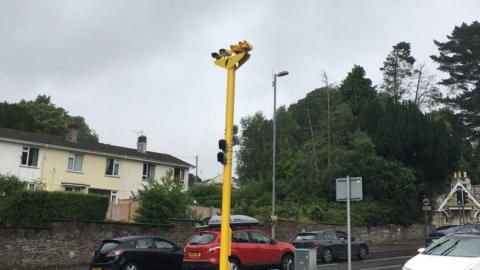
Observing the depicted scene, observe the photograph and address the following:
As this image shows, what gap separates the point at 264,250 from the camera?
18.0 m

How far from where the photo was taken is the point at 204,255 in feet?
55.8

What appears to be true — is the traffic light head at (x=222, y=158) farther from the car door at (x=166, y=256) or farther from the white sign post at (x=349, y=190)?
the car door at (x=166, y=256)

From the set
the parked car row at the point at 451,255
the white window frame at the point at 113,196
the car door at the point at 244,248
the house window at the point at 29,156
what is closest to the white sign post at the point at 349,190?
the parked car row at the point at 451,255

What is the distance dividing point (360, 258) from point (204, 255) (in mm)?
11003

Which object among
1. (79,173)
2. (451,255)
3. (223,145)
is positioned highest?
(79,173)

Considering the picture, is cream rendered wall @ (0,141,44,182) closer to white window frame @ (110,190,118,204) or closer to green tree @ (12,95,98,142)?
white window frame @ (110,190,118,204)

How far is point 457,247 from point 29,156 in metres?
36.8

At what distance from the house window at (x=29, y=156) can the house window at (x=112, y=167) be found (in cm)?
658

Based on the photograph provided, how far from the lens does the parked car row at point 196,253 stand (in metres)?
17.1

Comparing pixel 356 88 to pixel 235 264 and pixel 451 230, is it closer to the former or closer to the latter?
pixel 451 230

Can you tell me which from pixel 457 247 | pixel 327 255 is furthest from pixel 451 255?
pixel 327 255

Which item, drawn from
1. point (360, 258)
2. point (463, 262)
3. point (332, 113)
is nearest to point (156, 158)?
point (332, 113)

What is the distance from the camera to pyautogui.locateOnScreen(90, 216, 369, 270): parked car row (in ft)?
56.2

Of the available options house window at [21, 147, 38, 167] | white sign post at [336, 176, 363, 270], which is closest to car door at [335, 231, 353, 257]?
white sign post at [336, 176, 363, 270]
